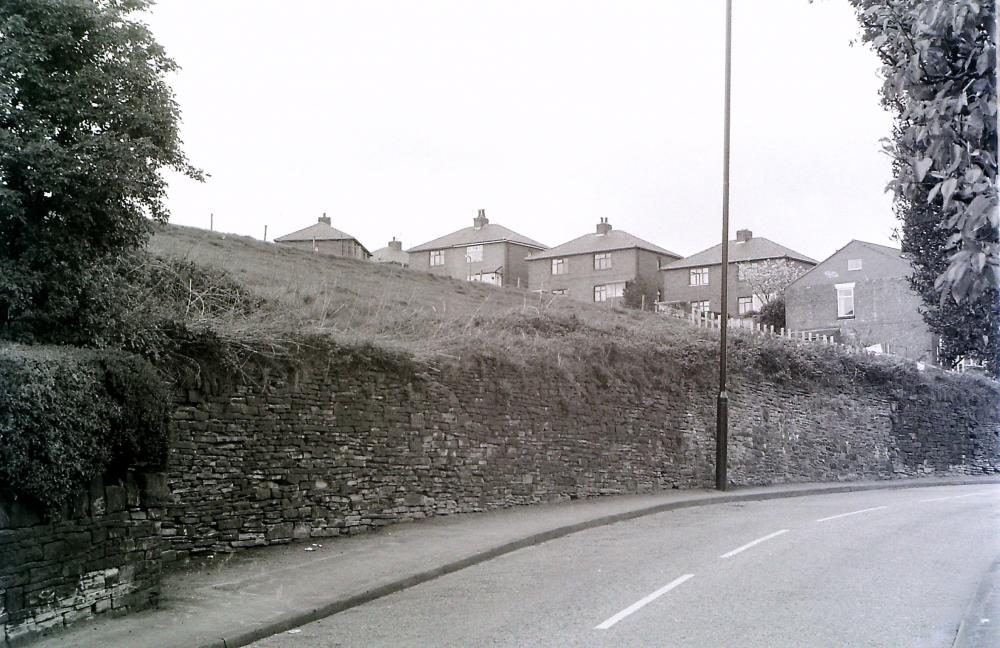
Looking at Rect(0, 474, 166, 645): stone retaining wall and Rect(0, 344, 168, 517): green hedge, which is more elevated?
Rect(0, 344, 168, 517): green hedge

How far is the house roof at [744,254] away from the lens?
255ft

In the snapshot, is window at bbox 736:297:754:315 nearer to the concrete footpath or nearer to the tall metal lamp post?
the tall metal lamp post

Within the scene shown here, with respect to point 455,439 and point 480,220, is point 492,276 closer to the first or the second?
point 480,220

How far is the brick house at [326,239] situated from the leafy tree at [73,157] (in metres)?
60.4

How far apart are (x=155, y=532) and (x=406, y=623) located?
2.76 metres

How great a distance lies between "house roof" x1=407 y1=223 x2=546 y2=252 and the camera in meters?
89.9

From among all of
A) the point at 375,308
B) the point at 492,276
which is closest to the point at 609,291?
the point at 492,276

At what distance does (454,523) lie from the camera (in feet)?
54.1

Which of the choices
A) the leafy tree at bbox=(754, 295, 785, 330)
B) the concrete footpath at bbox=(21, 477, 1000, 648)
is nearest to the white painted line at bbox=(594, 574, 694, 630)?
the concrete footpath at bbox=(21, 477, 1000, 648)

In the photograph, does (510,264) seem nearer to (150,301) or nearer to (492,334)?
(492,334)

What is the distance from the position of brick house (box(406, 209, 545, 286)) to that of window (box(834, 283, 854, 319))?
32788 mm

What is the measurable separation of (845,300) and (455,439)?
50206 mm

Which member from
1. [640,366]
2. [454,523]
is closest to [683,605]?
[454,523]

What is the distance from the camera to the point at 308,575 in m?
11.6
